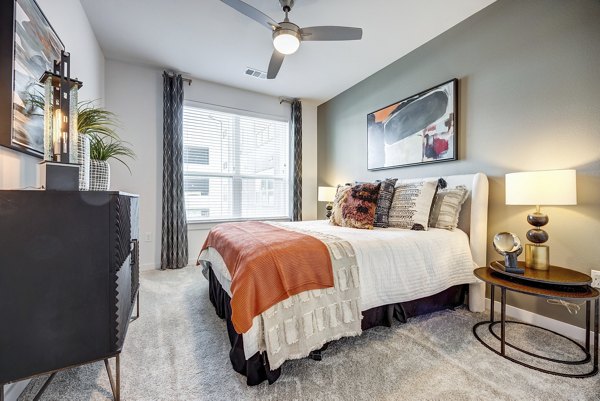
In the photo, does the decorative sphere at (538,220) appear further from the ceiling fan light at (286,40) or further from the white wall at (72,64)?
the white wall at (72,64)

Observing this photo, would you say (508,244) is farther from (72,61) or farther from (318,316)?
(72,61)

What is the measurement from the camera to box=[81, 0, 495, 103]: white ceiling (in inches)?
91.7

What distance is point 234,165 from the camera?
13.6 feet

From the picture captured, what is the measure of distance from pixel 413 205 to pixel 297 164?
254 centimetres

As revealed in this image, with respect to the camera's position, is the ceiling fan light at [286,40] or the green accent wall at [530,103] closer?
the green accent wall at [530,103]

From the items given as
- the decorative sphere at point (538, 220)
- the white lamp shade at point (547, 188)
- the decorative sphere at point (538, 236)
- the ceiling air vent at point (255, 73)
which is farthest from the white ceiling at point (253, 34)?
the decorative sphere at point (538, 236)

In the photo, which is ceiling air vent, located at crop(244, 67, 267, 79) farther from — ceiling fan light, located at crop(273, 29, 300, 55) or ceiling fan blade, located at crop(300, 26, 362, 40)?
ceiling fan blade, located at crop(300, 26, 362, 40)

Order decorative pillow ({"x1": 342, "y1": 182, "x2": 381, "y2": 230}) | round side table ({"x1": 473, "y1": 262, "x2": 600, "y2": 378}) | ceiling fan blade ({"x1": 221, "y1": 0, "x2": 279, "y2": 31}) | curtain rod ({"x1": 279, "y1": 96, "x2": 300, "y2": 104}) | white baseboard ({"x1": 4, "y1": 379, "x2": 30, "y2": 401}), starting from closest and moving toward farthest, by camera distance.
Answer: white baseboard ({"x1": 4, "y1": 379, "x2": 30, "y2": 401}) < round side table ({"x1": 473, "y1": 262, "x2": 600, "y2": 378}) < ceiling fan blade ({"x1": 221, "y1": 0, "x2": 279, "y2": 31}) < decorative pillow ({"x1": 342, "y1": 182, "x2": 381, "y2": 230}) < curtain rod ({"x1": 279, "y1": 96, "x2": 300, "y2": 104})

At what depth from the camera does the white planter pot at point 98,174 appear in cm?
174

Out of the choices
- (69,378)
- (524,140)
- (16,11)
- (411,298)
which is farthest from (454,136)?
(69,378)

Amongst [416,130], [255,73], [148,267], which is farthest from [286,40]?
[148,267]

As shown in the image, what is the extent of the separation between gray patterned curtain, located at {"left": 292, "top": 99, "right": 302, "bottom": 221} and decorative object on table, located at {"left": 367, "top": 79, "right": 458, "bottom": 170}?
1336mm

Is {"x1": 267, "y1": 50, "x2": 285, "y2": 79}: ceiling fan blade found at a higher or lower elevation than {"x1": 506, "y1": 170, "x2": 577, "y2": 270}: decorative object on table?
higher

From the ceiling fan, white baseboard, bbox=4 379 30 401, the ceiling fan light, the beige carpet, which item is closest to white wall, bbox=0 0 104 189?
white baseboard, bbox=4 379 30 401
